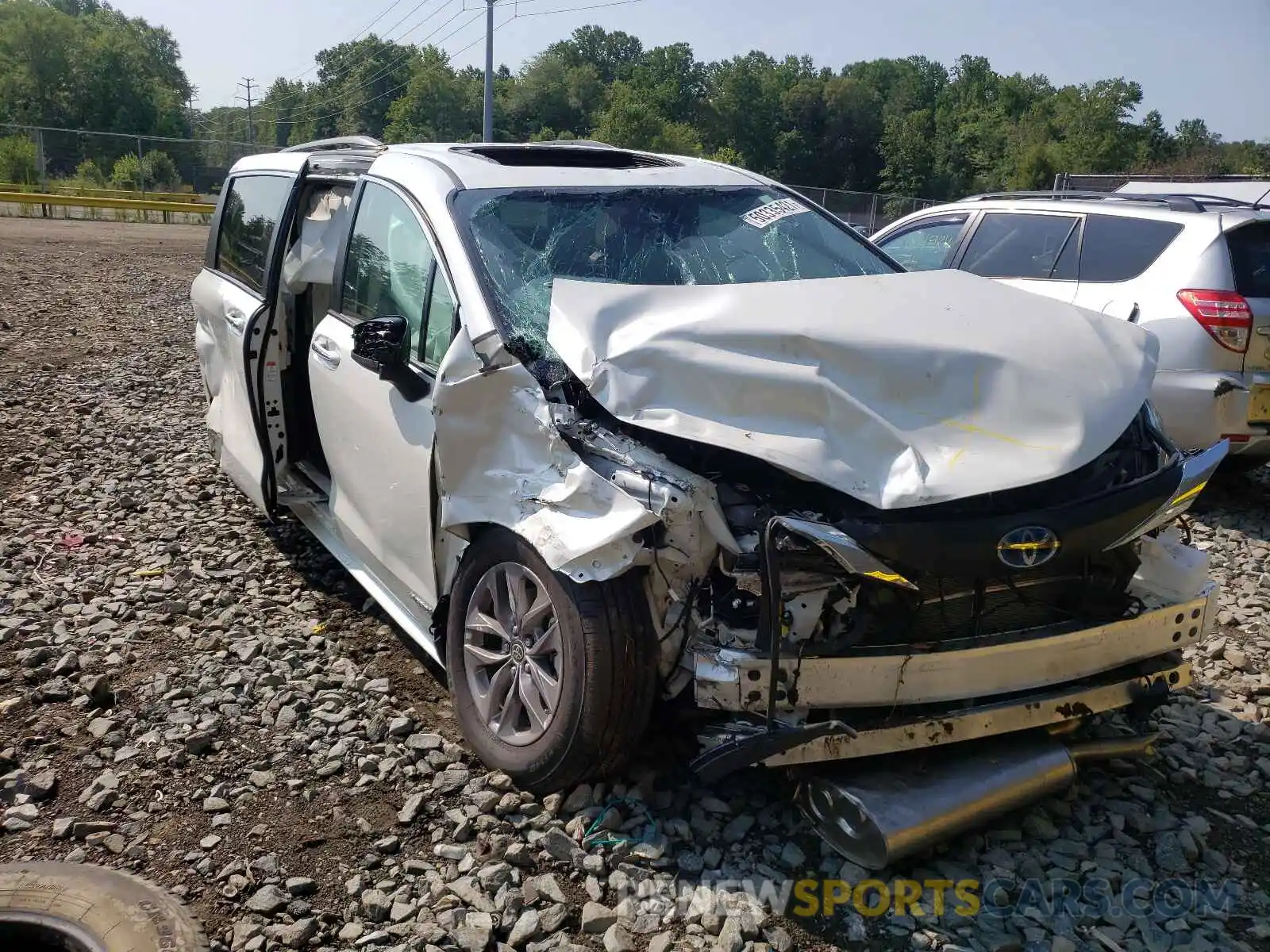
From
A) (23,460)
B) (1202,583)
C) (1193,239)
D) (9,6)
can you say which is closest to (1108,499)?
(1202,583)

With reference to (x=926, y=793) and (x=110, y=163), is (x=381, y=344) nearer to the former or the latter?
(x=926, y=793)

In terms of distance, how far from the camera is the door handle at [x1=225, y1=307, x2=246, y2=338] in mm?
4758

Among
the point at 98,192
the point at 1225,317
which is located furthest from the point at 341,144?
the point at 98,192

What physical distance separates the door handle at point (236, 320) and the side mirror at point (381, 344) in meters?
1.50

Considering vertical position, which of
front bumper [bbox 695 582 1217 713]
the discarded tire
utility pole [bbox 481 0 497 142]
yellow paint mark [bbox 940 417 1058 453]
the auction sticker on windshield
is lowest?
the discarded tire

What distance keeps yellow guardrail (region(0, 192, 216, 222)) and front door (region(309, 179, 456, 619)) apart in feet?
82.1

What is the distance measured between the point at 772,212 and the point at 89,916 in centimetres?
337

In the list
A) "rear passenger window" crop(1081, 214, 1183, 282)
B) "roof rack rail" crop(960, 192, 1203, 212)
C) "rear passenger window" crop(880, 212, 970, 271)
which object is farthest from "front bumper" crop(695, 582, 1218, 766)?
"rear passenger window" crop(880, 212, 970, 271)

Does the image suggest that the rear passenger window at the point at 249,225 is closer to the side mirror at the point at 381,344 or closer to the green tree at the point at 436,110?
the side mirror at the point at 381,344

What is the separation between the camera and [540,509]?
9.09 ft

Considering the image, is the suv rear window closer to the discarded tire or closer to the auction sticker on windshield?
the auction sticker on windshield

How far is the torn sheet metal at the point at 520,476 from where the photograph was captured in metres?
2.59

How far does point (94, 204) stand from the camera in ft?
92.0

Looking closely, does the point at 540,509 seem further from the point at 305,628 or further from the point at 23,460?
the point at 23,460
